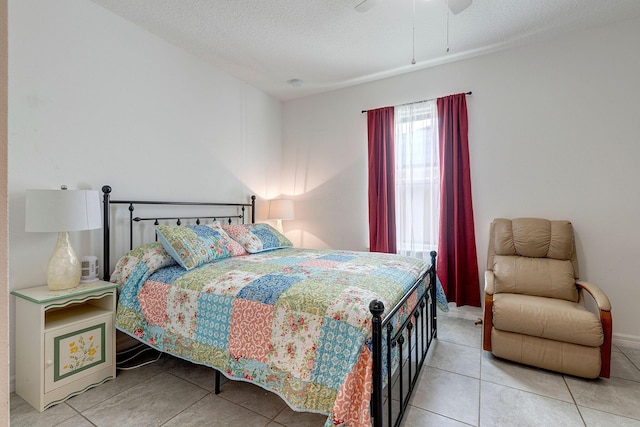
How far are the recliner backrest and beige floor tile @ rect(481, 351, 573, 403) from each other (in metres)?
0.61

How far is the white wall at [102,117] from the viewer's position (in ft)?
6.19

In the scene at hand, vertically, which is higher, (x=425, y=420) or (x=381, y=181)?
(x=381, y=181)

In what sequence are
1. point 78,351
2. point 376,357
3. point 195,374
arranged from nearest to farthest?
1. point 376,357
2. point 78,351
3. point 195,374

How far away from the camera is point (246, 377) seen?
5.03ft

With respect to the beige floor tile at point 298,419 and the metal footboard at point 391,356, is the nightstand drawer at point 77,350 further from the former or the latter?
the metal footboard at point 391,356

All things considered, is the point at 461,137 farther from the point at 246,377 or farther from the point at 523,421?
the point at 246,377

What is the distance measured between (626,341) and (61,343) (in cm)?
A: 432

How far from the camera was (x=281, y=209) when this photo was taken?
3.79 meters

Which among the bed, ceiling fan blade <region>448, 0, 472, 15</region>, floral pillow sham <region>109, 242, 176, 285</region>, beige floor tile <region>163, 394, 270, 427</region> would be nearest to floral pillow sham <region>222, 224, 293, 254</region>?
the bed

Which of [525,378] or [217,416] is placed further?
[525,378]

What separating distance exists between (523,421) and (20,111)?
357 cm

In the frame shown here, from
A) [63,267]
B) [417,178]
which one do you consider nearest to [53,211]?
[63,267]

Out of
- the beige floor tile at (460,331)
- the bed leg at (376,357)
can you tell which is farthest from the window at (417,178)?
the bed leg at (376,357)

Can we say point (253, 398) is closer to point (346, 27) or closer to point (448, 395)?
point (448, 395)
